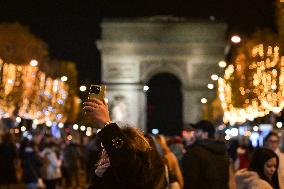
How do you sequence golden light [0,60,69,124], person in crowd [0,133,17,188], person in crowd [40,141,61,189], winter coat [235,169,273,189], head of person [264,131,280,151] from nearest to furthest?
winter coat [235,169,273,189]
head of person [264,131,280,151]
person in crowd [0,133,17,188]
person in crowd [40,141,61,189]
golden light [0,60,69,124]

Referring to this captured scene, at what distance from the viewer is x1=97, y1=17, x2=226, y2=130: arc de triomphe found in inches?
2285

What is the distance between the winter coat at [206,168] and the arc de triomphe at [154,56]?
4934 cm

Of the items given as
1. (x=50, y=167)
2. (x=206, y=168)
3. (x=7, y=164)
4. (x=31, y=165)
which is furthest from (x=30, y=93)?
(x=206, y=168)

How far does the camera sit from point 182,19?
59750 mm

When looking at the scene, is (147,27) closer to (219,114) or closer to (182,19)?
(182,19)

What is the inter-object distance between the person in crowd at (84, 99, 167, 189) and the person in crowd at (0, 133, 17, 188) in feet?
33.9

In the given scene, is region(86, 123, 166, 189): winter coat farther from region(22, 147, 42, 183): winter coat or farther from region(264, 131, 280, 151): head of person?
region(22, 147, 42, 183): winter coat

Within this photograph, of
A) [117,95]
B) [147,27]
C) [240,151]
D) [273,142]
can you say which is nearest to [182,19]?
[147,27]

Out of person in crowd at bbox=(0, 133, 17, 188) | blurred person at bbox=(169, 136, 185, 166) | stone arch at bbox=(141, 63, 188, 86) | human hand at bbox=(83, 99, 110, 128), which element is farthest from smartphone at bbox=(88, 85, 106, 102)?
stone arch at bbox=(141, 63, 188, 86)

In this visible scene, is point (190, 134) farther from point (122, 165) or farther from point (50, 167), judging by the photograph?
point (122, 165)

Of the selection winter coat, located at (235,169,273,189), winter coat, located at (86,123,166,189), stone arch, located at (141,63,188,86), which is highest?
stone arch, located at (141,63,188,86)

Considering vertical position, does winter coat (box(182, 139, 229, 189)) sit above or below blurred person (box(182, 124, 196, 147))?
below

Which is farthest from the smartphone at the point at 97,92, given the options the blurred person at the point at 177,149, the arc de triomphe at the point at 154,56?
the arc de triomphe at the point at 154,56

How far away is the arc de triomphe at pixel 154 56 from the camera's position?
2285 inches
